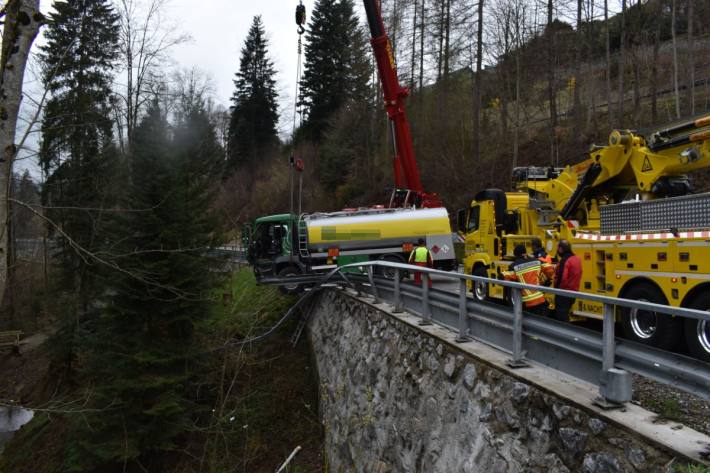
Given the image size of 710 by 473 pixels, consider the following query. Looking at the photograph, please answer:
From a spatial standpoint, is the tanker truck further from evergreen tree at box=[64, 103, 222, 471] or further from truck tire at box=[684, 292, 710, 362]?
truck tire at box=[684, 292, 710, 362]

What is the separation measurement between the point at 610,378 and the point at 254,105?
5339 centimetres

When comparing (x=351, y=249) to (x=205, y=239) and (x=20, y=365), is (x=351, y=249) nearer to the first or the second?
(x=205, y=239)

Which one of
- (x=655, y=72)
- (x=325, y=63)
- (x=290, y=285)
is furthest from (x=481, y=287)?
(x=325, y=63)

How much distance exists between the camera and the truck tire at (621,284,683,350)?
6684 mm

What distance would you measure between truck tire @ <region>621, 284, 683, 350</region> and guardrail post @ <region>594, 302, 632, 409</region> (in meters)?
3.72

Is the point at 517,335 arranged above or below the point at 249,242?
below

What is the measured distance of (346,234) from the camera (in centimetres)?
1669

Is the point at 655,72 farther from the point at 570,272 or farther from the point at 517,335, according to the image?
the point at 517,335

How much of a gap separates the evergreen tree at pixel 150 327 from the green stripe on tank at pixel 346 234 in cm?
376

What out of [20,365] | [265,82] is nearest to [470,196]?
[20,365]

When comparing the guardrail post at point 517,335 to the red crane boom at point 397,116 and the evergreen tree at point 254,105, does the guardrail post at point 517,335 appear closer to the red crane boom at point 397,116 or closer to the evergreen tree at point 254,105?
the red crane boom at point 397,116

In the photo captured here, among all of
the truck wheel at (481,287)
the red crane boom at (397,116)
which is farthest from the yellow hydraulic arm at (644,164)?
the red crane boom at (397,116)

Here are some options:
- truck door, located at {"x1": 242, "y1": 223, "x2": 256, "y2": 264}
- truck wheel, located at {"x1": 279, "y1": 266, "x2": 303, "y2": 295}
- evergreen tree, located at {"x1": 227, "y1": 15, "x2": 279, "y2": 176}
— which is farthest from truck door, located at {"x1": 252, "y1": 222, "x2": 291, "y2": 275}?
evergreen tree, located at {"x1": 227, "y1": 15, "x2": 279, "y2": 176}

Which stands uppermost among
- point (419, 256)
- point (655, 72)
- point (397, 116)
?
point (655, 72)
